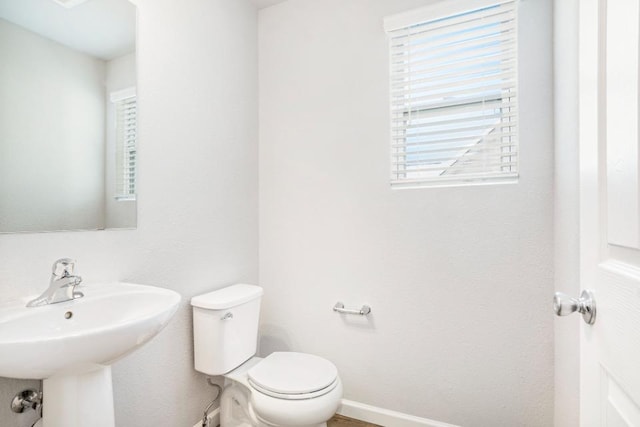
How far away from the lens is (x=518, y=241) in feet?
4.99

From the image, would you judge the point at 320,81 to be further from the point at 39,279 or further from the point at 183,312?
the point at 39,279

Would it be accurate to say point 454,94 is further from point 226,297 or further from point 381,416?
point 381,416

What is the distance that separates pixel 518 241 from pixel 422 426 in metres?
1.06

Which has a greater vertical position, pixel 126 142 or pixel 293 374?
pixel 126 142

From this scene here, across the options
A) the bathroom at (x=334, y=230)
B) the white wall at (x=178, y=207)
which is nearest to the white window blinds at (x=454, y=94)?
the bathroom at (x=334, y=230)

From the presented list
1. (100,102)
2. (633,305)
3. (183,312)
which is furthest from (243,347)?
(633,305)

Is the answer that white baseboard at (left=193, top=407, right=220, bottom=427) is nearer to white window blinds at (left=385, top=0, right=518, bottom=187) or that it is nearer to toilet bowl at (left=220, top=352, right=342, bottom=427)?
toilet bowl at (left=220, top=352, right=342, bottom=427)

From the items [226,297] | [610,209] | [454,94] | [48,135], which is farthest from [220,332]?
[454,94]

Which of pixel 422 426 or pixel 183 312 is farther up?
pixel 183 312

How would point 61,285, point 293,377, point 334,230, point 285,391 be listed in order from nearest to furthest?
point 61,285
point 285,391
point 293,377
point 334,230

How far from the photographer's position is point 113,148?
135cm

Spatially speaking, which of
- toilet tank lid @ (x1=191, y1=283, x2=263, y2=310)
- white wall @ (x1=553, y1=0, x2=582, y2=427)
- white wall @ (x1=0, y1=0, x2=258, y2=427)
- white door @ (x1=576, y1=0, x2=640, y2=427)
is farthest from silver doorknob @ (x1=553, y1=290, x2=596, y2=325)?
white wall @ (x1=0, y1=0, x2=258, y2=427)

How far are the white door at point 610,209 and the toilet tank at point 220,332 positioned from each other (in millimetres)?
1320

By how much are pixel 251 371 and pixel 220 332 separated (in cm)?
23
